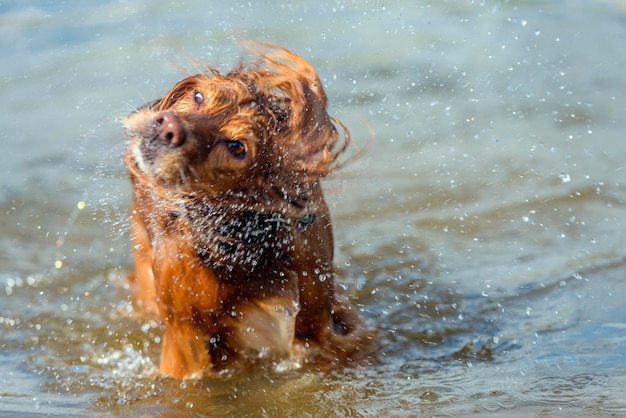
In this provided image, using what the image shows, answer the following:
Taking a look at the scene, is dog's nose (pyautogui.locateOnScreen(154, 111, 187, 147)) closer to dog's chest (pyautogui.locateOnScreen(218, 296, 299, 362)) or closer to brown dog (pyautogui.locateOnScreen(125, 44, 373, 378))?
brown dog (pyautogui.locateOnScreen(125, 44, 373, 378))

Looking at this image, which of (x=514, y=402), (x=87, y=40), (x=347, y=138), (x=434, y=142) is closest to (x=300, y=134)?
(x=347, y=138)

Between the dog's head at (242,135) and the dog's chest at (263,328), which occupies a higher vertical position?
the dog's head at (242,135)

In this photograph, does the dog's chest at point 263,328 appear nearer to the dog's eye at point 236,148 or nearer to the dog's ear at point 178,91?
the dog's eye at point 236,148

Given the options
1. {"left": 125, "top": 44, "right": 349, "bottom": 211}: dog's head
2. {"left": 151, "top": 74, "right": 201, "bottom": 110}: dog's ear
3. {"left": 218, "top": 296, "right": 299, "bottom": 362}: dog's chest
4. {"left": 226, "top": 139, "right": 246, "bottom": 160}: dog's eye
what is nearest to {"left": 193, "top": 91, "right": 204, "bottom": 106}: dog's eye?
{"left": 125, "top": 44, "right": 349, "bottom": 211}: dog's head

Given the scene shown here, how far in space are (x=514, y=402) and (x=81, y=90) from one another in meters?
5.03

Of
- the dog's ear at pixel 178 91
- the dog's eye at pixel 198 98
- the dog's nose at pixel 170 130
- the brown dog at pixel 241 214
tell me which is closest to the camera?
the dog's nose at pixel 170 130

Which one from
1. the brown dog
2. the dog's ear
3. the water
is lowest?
the water

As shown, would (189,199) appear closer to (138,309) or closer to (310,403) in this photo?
(310,403)

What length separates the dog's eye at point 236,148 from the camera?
3498 mm

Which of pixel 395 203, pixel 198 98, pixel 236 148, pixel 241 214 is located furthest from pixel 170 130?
pixel 395 203

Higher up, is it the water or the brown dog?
the brown dog

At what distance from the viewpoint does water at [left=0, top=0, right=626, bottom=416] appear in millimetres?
3975

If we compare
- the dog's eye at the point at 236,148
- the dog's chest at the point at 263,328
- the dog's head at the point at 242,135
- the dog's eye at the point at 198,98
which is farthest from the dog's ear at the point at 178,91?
the dog's chest at the point at 263,328

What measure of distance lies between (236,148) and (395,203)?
2903 millimetres
